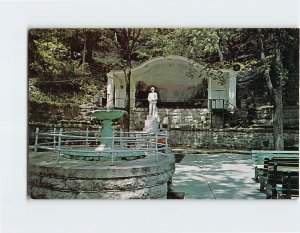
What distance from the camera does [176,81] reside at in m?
6.59

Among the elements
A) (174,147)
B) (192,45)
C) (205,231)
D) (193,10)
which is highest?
(193,10)

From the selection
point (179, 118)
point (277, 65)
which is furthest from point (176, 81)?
point (277, 65)

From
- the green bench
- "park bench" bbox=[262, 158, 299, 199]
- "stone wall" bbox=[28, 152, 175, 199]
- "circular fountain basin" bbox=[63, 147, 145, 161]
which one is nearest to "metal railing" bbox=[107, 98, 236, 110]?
"circular fountain basin" bbox=[63, 147, 145, 161]

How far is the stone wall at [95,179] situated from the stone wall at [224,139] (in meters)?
0.62

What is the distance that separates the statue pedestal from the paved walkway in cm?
62

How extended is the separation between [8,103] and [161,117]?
86.1 inches

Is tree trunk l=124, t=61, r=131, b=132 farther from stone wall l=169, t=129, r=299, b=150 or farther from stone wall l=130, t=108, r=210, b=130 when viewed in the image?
stone wall l=169, t=129, r=299, b=150

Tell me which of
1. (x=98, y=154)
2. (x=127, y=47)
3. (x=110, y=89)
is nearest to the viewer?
(x=98, y=154)

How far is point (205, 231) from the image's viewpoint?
5.95m

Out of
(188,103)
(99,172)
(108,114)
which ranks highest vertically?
(188,103)

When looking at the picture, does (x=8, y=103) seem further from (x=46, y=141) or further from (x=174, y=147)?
(x=174, y=147)

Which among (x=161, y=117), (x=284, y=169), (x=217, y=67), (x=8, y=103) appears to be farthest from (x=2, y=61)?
(x=284, y=169)

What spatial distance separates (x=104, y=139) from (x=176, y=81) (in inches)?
53.4

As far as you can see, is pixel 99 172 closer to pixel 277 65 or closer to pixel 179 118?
pixel 179 118
